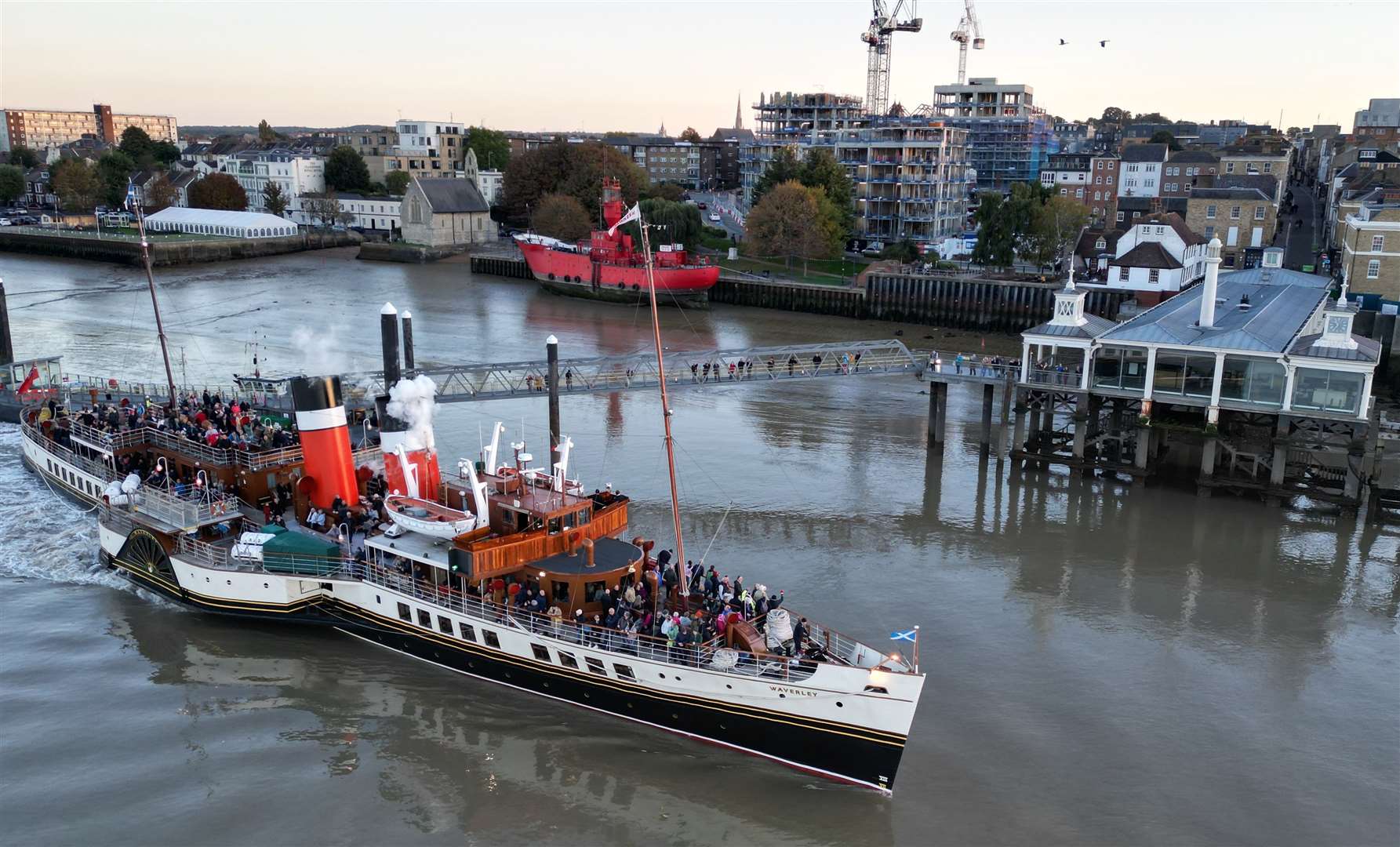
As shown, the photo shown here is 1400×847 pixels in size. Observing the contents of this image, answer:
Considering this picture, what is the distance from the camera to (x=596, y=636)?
17.9m

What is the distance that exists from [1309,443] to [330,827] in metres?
27.6

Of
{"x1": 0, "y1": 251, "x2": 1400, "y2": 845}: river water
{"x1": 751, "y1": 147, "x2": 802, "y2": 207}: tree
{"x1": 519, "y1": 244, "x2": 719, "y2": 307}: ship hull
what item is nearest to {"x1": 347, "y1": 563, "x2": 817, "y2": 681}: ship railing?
{"x1": 0, "y1": 251, "x2": 1400, "y2": 845}: river water

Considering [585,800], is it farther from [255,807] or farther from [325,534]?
[325,534]

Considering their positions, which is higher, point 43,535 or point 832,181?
point 832,181

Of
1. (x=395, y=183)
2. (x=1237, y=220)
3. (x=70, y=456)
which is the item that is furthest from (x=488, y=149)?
(x=70, y=456)

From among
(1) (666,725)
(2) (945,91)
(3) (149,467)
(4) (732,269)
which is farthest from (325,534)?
(2) (945,91)

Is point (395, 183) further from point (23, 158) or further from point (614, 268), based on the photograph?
point (23, 158)

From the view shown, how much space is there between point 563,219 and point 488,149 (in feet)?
141

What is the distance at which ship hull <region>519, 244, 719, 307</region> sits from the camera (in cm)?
6656

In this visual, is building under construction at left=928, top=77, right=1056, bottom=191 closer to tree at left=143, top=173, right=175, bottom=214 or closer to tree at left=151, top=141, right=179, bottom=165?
tree at left=143, top=173, right=175, bottom=214

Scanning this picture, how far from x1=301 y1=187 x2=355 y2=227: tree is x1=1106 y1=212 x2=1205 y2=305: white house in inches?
3021

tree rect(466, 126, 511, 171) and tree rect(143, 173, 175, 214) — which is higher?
tree rect(466, 126, 511, 171)

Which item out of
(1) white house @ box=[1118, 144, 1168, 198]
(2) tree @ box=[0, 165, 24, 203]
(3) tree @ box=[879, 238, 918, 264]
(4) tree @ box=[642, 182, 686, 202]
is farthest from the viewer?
(2) tree @ box=[0, 165, 24, 203]

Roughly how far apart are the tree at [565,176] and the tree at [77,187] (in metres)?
51.1
